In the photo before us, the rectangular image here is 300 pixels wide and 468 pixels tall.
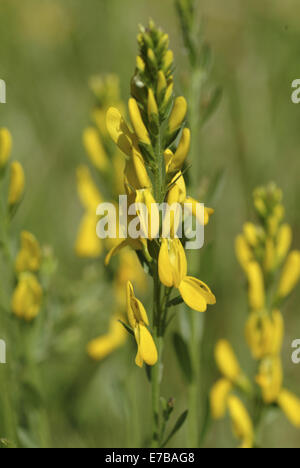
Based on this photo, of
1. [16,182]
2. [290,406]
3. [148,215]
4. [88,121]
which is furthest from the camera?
[88,121]

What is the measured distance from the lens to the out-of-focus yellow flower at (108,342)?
1.87m

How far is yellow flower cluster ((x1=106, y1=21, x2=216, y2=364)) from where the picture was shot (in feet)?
3.02

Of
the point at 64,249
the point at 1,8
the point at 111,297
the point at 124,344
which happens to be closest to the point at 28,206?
the point at 64,249

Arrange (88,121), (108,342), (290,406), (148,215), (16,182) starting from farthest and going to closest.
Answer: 1. (88,121)
2. (108,342)
3. (290,406)
4. (16,182)
5. (148,215)

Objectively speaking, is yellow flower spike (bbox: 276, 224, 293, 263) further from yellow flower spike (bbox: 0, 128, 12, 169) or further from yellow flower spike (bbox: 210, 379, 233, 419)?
yellow flower spike (bbox: 0, 128, 12, 169)

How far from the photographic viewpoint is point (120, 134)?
38.5 inches

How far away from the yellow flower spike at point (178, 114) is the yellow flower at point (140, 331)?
30 cm

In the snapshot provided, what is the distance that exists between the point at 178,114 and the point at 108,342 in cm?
113

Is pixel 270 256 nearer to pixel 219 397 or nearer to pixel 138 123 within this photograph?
pixel 219 397

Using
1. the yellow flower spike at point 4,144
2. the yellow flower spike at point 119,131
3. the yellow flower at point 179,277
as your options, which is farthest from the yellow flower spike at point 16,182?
the yellow flower at point 179,277

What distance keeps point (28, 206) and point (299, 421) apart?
168 cm

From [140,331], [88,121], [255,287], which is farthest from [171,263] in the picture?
[88,121]

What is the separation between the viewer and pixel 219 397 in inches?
59.1
